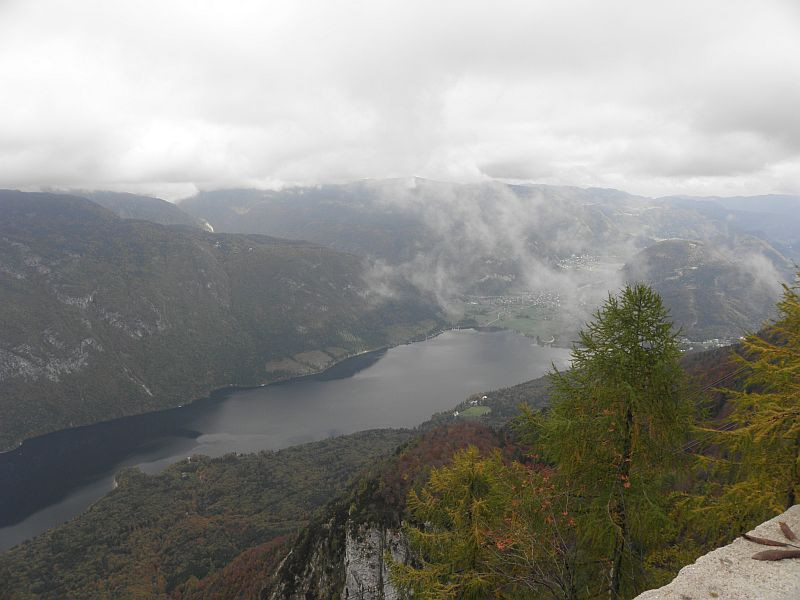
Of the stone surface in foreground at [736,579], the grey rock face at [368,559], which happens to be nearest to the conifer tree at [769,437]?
the stone surface in foreground at [736,579]

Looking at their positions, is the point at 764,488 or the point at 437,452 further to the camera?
the point at 437,452

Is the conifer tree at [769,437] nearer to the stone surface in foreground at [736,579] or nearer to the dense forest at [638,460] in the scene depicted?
the dense forest at [638,460]

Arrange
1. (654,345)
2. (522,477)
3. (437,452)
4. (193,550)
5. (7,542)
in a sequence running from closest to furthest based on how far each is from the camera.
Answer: (654,345)
(522,477)
(437,452)
(193,550)
(7,542)

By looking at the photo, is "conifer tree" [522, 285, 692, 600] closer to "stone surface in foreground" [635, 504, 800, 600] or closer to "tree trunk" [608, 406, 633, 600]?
"tree trunk" [608, 406, 633, 600]

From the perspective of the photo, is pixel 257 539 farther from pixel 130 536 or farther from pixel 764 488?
pixel 764 488

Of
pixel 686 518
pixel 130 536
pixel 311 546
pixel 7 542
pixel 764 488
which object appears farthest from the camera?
pixel 7 542

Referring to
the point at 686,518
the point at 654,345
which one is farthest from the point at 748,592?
the point at 654,345
